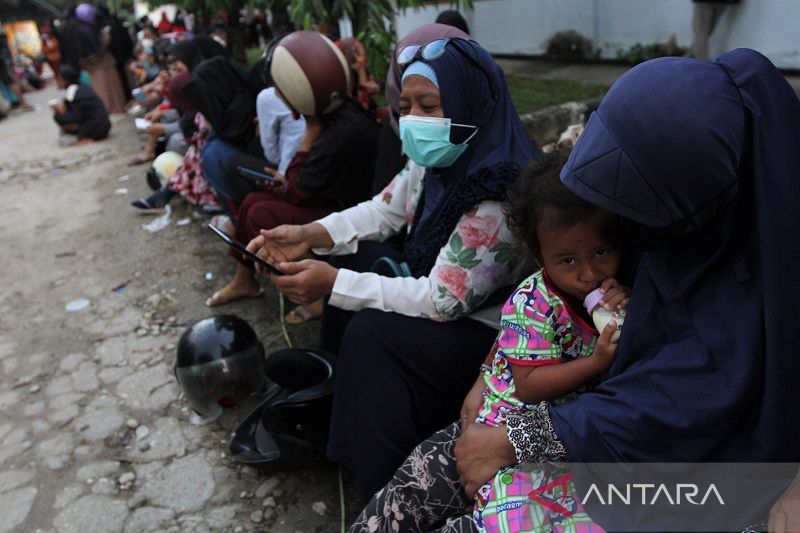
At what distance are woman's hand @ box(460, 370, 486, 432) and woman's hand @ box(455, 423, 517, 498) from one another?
0.12 m

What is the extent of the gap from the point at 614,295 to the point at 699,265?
22cm

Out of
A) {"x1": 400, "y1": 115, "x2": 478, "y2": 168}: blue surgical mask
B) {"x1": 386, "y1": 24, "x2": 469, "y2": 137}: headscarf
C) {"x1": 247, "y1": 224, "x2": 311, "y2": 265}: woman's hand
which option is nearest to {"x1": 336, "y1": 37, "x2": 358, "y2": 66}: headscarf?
{"x1": 386, "y1": 24, "x2": 469, "y2": 137}: headscarf

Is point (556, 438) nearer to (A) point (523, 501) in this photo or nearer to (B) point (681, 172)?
(A) point (523, 501)

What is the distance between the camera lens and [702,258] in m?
1.27

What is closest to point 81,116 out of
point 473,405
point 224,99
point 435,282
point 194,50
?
point 194,50

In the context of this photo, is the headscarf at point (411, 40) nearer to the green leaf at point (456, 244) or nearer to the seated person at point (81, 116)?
the green leaf at point (456, 244)

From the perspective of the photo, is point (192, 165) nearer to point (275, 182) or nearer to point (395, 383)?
point (275, 182)

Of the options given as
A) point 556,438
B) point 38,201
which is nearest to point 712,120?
point 556,438

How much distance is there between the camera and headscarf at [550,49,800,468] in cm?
112

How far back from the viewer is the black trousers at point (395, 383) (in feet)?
6.38

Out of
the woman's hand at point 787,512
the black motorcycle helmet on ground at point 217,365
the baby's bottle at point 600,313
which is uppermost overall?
the baby's bottle at point 600,313

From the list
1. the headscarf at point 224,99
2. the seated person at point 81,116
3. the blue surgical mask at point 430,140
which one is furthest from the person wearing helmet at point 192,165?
the seated person at point 81,116

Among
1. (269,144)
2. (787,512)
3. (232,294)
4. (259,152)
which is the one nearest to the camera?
(787,512)

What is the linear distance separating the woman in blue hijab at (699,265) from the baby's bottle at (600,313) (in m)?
0.05
